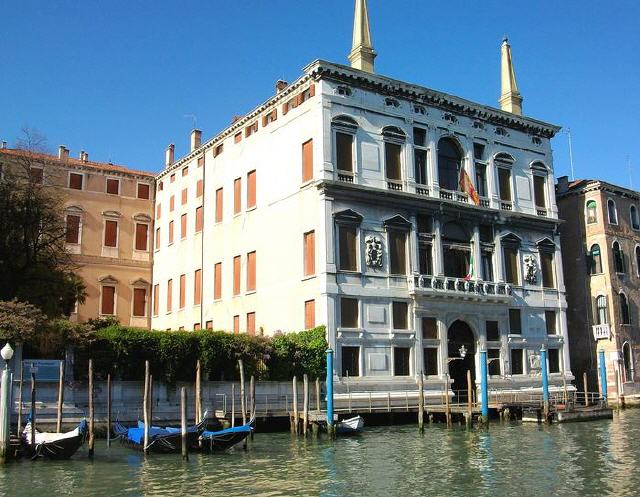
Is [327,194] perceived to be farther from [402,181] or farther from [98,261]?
[98,261]

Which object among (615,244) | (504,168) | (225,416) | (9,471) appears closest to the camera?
(9,471)

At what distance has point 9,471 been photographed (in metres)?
15.1

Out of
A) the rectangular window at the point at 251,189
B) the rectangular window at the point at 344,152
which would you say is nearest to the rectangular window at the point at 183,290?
the rectangular window at the point at 251,189

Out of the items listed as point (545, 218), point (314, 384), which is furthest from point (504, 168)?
point (314, 384)

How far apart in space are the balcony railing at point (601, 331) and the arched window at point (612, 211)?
195 inches

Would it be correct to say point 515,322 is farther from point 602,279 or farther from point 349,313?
point 349,313

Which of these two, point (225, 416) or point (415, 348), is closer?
point (225, 416)

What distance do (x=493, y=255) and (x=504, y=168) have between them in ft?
12.9

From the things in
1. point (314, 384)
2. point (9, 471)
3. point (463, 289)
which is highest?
point (463, 289)

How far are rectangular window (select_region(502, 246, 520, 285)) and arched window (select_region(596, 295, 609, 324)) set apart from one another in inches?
231

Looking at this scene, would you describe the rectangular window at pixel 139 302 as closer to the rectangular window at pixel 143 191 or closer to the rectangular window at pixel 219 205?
the rectangular window at pixel 143 191

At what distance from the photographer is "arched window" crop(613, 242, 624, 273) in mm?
34438

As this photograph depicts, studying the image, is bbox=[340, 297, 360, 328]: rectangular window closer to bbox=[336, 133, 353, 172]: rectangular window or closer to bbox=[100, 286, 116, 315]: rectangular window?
bbox=[336, 133, 353, 172]: rectangular window

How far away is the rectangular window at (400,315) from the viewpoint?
2659 cm
